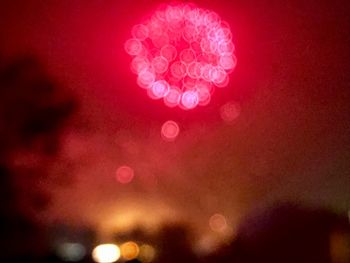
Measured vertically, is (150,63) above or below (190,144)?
above

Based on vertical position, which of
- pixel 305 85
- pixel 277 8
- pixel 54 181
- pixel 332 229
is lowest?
pixel 332 229

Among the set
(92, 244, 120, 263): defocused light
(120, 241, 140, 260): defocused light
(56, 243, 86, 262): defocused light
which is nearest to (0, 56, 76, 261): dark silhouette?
(56, 243, 86, 262): defocused light

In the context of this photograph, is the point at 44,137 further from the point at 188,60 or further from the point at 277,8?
the point at 277,8

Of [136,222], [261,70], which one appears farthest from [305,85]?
[136,222]

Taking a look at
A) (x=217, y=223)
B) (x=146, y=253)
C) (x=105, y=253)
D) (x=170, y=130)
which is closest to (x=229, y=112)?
(x=170, y=130)

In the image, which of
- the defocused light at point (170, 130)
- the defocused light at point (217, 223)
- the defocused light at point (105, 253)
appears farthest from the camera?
the defocused light at point (170, 130)

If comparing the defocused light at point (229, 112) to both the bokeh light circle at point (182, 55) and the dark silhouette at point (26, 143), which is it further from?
the dark silhouette at point (26, 143)

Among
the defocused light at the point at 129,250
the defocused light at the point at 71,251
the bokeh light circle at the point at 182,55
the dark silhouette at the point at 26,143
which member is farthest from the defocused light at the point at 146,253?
the bokeh light circle at the point at 182,55
